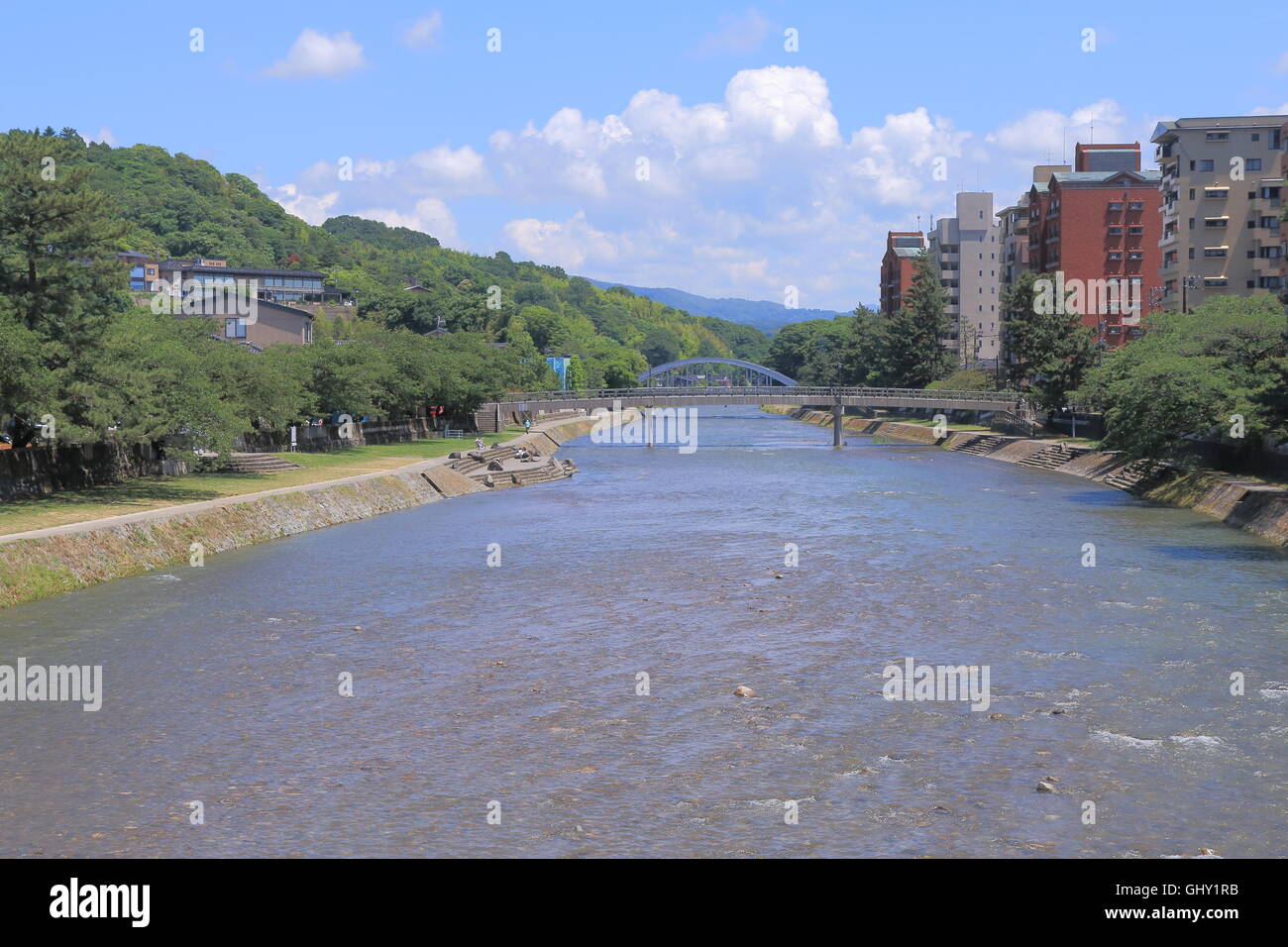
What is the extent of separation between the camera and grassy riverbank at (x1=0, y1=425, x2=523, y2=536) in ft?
139

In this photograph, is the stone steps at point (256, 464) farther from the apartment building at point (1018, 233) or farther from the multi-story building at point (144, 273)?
the multi-story building at point (144, 273)

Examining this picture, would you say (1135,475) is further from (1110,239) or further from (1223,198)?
(1110,239)

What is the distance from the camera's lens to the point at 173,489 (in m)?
52.9

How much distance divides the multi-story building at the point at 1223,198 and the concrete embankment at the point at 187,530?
62.6m

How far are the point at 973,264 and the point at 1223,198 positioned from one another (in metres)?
75.3

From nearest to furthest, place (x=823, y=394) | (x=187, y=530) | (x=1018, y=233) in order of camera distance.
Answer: (x=187, y=530)
(x=823, y=394)
(x=1018, y=233)

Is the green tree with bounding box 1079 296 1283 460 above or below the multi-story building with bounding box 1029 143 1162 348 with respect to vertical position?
below

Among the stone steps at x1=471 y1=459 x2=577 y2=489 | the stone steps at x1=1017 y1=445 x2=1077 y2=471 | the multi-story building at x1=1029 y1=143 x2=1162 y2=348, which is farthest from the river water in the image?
the multi-story building at x1=1029 y1=143 x2=1162 y2=348

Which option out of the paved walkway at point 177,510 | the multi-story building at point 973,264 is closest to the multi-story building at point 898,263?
the multi-story building at point 973,264

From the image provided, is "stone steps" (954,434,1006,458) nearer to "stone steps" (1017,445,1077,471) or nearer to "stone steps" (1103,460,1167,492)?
"stone steps" (1017,445,1077,471)

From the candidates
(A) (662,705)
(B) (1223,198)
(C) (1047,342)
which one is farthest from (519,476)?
Result: (B) (1223,198)

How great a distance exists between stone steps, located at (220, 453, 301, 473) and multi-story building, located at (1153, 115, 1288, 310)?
226 feet
